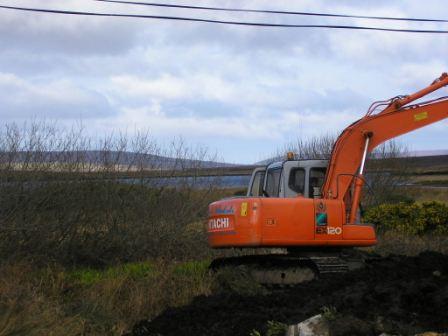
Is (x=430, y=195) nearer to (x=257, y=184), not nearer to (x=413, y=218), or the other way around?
(x=413, y=218)

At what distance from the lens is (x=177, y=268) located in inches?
608

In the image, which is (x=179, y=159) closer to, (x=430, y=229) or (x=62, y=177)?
(x=62, y=177)

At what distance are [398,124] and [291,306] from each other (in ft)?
17.6

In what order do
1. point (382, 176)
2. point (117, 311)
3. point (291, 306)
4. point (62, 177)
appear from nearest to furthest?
point (291, 306) → point (117, 311) → point (62, 177) → point (382, 176)

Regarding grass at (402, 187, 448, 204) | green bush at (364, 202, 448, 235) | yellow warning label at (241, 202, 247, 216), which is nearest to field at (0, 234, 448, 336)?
yellow warning label at (241, 202, 247, 216)

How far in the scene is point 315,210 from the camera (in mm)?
13555

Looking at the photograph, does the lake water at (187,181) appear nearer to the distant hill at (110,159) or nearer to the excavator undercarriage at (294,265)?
the distant hill at (110,159)

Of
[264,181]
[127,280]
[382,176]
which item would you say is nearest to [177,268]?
[127,280]

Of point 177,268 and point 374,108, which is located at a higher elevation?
point 374,108

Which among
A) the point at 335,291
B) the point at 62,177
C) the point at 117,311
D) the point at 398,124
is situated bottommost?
the point at 117,311

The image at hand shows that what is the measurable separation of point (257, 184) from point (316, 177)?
4.54 ft

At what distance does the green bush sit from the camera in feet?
78.7

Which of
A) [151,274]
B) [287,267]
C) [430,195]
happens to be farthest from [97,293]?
[430,195]

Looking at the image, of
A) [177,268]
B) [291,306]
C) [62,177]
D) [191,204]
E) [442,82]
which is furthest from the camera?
[191,204]
